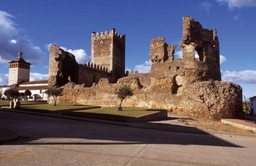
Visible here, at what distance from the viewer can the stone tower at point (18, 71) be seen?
7081cm

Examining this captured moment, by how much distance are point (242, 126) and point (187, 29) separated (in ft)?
42.6

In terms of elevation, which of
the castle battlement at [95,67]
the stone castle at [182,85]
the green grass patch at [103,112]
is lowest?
the green grass patch at [103,112]

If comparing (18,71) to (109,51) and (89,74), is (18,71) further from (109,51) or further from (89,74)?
(89,74)

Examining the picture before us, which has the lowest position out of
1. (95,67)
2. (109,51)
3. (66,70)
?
(66,70)

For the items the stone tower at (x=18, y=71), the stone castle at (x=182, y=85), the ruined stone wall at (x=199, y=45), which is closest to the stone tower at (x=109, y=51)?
the stone castle at (x=182, y=85)

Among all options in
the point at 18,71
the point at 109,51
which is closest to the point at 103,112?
the point at 109,51

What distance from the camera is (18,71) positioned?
234 feet

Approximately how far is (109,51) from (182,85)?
31158mm

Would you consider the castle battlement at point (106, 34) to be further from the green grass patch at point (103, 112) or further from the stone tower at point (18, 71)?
the green grass patch at point (103, 112)

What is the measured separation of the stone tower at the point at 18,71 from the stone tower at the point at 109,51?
2803 centimetres

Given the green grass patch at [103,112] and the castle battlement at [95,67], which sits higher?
the castle battlement at [95,67]

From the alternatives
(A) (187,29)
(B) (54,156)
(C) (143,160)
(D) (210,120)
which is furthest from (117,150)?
(A) (187,29)

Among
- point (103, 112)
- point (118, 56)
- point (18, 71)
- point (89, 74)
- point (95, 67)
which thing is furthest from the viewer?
point (18, 71)

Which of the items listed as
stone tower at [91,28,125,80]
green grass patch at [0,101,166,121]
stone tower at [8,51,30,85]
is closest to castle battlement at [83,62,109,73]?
stone tower at [91,28,125,80]
